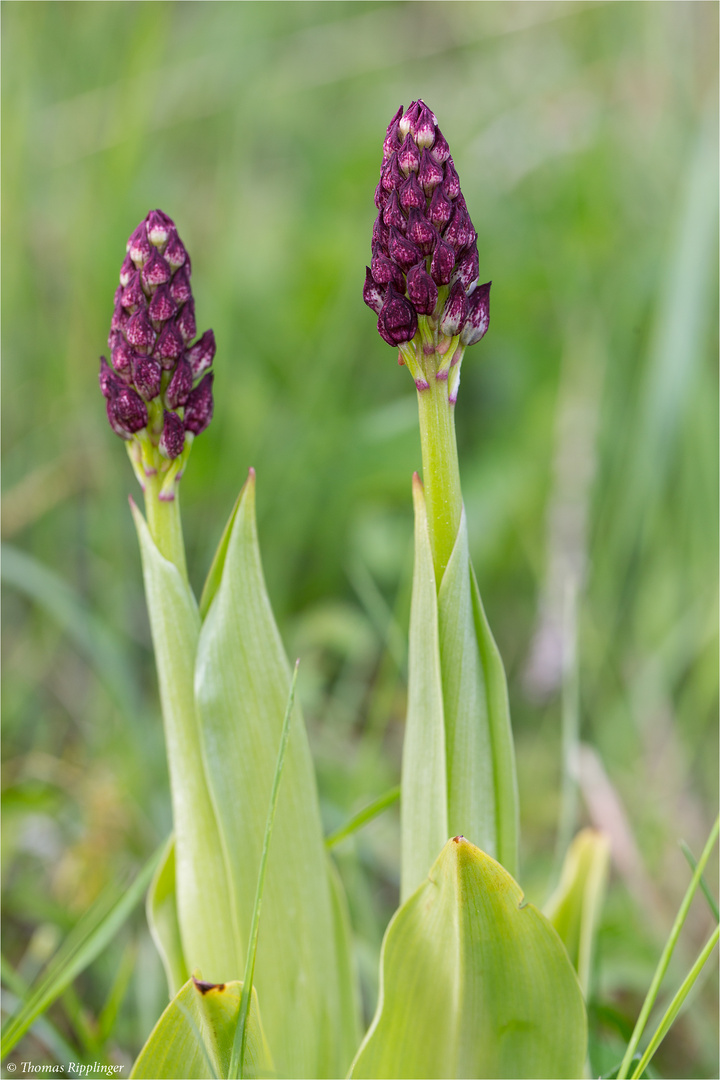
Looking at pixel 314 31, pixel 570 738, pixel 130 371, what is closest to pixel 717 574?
pixel 570 738

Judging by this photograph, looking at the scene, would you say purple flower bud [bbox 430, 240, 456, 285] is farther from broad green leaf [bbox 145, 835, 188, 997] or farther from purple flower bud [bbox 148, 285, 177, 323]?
broad green leaf [bbox 145, 835, 188, 997]

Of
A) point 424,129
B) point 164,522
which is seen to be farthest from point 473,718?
point 424,129

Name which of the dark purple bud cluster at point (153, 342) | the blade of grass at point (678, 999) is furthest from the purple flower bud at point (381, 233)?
the blade of grass at point (678, 999)

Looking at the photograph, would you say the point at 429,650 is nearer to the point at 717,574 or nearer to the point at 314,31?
the point at 717,574

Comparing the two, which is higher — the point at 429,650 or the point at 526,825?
the point at 429,650

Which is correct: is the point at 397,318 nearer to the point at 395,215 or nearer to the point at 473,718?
the point at 395,215

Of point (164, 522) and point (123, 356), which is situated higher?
point (123, 356)

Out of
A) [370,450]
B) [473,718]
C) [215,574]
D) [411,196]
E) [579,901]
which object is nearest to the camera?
[411,196]

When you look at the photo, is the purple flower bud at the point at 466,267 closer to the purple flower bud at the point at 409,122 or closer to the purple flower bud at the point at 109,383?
the purple flower bud at the point at 409,122
